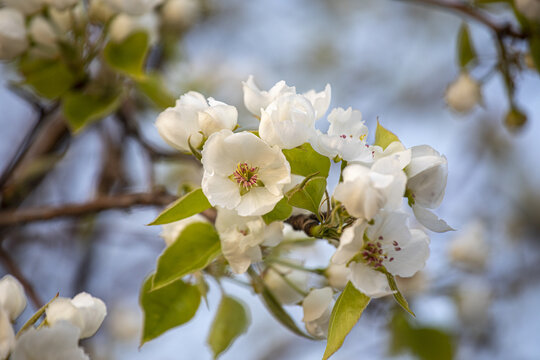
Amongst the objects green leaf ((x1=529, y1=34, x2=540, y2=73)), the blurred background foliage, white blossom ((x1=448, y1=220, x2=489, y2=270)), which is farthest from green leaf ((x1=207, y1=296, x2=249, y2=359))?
white blossom ((x1=448, y1=220, x2=489, y2=270))

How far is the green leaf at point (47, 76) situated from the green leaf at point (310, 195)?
708 millimetres

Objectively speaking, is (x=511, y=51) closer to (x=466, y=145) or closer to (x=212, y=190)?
(x=212, y=190)

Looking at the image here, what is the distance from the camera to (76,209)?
1.04m

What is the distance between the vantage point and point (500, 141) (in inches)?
129

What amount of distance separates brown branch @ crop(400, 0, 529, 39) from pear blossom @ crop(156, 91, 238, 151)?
749 mm

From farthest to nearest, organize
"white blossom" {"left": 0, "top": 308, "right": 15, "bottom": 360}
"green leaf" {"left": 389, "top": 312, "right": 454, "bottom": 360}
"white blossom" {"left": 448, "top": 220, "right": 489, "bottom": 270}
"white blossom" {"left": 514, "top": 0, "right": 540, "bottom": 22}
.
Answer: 1. "white blossom" {"left": 448, "top": 220, "right": 489, "bottom": 270}
2. "green leaf" {"left": 389, "top": 312, "right": 454, "bottom": 360}
3. "white blossom" {"left": 514, "top": 0, "right": 540, "bottom": 22}
4. "white blossom" {"left": 0, "top": 308, "right": 15, "bottom": 360}

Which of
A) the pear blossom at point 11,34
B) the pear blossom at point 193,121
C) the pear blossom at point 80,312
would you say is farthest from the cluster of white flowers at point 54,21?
the pear blossom at point 80,312

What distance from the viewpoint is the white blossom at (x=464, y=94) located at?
4.40 feet

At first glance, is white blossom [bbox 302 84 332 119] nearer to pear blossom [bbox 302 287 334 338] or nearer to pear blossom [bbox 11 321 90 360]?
pear blossom [bbox 302 287 334 338]

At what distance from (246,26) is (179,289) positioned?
2.64 meters

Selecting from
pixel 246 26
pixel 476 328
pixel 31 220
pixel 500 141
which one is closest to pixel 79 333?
pixel 31 220

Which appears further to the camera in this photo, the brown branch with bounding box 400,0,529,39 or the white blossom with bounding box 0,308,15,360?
the brown branch with bounding box 400,0,529,39

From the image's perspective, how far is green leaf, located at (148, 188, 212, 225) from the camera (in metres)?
0.61

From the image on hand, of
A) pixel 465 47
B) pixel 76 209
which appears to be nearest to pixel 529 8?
pixel 465 47
